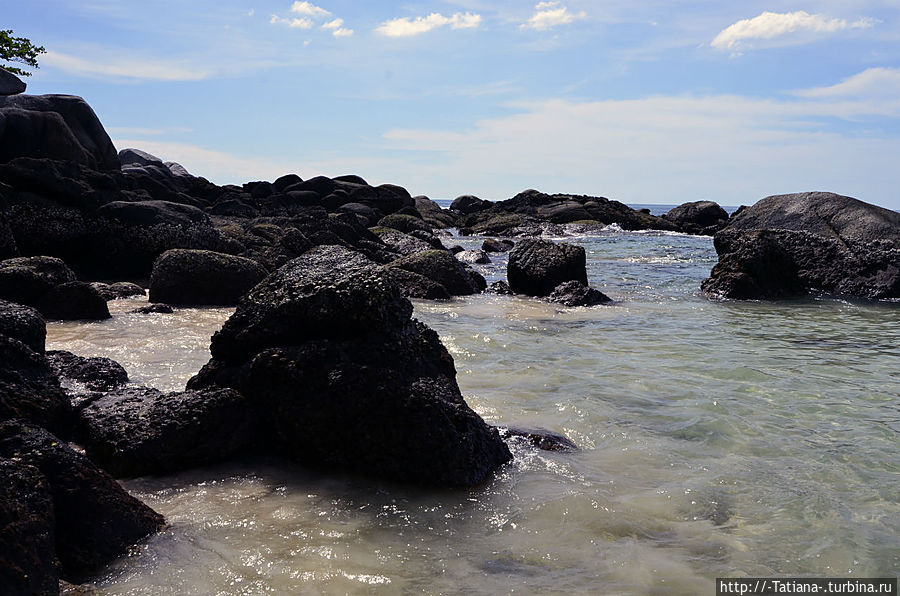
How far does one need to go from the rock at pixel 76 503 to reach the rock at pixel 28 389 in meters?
0.73

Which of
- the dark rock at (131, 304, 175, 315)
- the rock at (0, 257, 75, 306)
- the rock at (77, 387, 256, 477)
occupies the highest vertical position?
the rock at (0, 257, 75, 306)

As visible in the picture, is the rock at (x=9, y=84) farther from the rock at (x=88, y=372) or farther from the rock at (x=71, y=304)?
the rock at (x=88, y=372)

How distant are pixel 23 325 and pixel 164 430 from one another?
142 centimetres

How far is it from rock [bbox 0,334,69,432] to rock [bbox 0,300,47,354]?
19.1 inches

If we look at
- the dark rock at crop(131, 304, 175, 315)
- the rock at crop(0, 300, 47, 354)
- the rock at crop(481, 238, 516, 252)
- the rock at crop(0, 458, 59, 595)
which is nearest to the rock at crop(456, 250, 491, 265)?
the rock at crop(481, 238, 516, 252)

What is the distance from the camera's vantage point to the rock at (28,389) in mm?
3732

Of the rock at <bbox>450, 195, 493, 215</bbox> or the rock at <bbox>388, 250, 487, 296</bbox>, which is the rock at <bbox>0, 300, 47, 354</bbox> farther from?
the rock at <bbox>450, 195, 493, 215</bbox>

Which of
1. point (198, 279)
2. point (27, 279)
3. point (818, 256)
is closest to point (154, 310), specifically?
point (198, 279)

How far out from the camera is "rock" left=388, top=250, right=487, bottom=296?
1332 cm

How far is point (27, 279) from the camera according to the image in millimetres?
8594

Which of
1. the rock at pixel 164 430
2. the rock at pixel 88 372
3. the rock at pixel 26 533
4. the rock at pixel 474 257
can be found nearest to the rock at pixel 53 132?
the rock at pixel 474 257

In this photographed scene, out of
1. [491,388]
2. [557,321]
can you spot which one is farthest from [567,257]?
[491,388]

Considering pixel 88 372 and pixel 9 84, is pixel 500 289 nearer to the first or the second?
pixel 88 372

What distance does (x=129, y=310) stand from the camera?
31.4 feet
